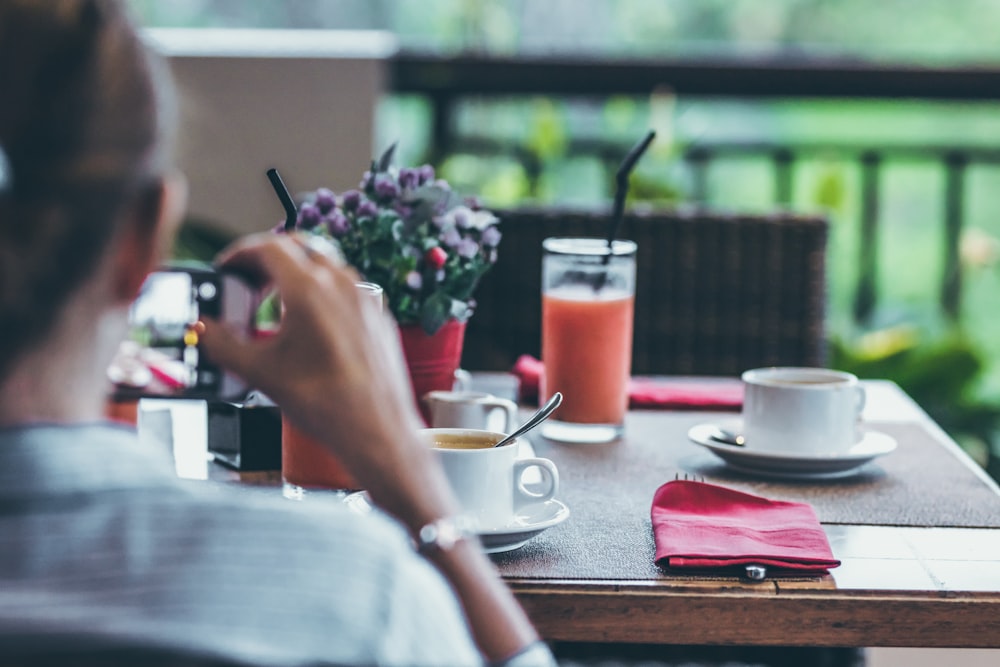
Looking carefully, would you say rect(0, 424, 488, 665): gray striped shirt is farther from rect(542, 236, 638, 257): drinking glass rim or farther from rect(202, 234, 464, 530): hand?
rect(542, 236, 638, 257): drinking glass rim

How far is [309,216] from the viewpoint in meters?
1.34

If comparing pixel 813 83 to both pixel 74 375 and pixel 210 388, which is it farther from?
pixel 74 375

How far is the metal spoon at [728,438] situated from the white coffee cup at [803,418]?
15mm

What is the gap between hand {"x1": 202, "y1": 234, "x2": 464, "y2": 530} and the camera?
63 centimetres

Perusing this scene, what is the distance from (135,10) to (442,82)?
104 inches

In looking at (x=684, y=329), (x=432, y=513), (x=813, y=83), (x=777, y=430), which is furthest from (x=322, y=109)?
(x=432, y=513)

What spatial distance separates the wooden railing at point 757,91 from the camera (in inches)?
119

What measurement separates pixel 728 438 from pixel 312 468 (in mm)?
466

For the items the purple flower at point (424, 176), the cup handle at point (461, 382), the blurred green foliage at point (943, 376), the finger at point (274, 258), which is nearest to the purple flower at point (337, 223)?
the purple flower at point (424, 176)

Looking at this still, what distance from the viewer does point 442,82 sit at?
10.2 ft

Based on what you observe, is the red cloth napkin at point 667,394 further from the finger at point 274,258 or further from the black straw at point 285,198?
the finger at point 274,258

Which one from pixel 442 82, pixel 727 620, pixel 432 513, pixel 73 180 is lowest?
pixel 727 620

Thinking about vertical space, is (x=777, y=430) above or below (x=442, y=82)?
below

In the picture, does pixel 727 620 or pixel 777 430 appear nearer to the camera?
pixel 727 620
